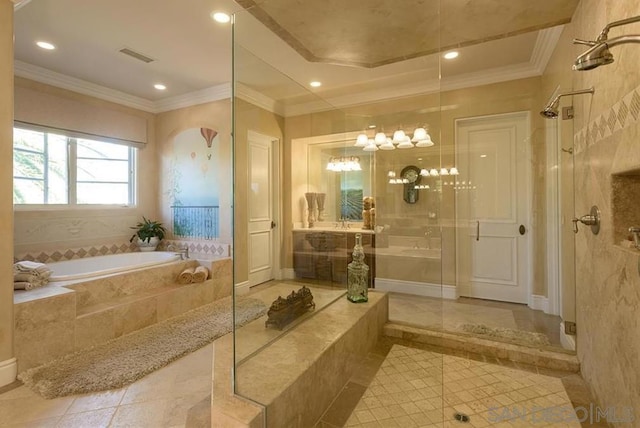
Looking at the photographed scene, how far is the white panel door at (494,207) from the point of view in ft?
10.4

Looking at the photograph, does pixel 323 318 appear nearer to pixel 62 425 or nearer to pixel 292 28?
pixel 62 425

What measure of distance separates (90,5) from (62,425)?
2.76 m

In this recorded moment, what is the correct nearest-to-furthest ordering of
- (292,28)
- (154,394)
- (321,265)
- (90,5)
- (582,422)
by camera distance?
(582,422)
(154,394)
(292,28)
(90,5)
(321,265)

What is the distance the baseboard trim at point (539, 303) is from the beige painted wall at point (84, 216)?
4844mm

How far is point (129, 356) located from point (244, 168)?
175 centimetres

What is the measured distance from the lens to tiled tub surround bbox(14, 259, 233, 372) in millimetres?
2014

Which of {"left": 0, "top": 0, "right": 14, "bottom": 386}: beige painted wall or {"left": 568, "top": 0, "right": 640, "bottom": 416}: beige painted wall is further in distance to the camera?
{"left": 0, "top": 0, "right": 14, "bottom": 386}: beige painted wall

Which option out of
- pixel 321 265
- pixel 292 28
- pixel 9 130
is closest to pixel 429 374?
pixel 321 265

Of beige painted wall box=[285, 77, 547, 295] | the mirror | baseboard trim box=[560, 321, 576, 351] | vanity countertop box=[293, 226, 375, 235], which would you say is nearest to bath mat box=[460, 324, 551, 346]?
baseboard trim box=[560, 321, 576, 351]

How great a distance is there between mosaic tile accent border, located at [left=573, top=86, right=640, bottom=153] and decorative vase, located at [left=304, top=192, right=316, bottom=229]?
255 cm

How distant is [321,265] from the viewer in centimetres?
332

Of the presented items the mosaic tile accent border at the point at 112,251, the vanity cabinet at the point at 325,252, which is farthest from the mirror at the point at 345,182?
the mosaic tile accent border at the point at 112,251

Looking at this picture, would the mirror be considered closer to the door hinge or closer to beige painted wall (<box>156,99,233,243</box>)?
beige painted wall (<box>156,99,233,243</box>)

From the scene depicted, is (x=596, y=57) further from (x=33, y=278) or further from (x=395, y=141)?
(x=33, y=278)
